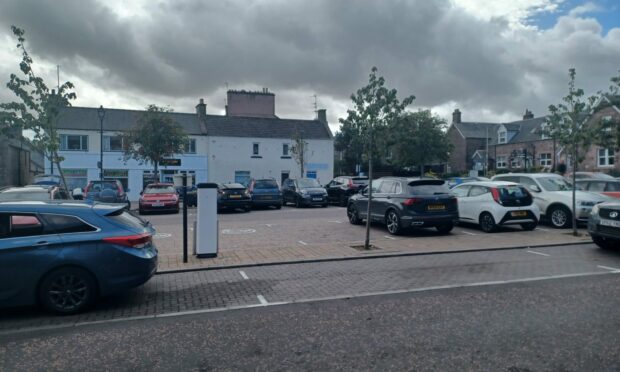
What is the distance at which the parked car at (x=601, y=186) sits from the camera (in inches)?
587

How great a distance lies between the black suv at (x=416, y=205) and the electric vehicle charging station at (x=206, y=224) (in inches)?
209

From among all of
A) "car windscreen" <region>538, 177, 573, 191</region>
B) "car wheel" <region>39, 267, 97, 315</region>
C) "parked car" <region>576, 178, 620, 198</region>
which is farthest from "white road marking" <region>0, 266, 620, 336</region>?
"parked car" <region>576, 178, 620, 198</region>

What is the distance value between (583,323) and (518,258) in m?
4.35

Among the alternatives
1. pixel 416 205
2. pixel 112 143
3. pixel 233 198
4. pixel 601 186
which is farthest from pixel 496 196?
pixel 112 143

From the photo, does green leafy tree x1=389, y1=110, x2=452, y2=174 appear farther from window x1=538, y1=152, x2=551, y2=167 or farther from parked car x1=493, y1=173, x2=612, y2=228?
parked car x1=493, y1=173, x2=612, y2=228

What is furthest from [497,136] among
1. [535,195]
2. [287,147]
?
[535,195]

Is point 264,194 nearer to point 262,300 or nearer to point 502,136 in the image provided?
point 262,300

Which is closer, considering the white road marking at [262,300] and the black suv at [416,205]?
the white road marking at [262,300]

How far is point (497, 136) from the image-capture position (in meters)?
56.2

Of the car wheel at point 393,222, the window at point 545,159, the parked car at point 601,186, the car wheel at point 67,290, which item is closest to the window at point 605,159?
the window at point 545,159

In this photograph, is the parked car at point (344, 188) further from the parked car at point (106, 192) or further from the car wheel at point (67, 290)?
the car wheel at point (67, 290)

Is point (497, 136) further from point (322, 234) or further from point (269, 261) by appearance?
point (269, 261)

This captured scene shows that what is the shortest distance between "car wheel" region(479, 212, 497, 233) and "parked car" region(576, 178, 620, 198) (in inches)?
179

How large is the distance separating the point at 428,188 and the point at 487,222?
2.27 meters
